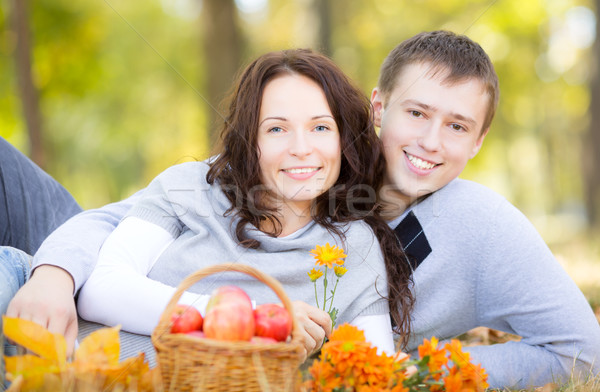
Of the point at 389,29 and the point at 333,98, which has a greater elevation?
the point at 389,29

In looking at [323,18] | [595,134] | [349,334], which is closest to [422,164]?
[349,334]

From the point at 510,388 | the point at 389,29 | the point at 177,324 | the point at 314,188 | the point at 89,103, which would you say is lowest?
the point at 510,388

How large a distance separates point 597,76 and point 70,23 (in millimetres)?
8453

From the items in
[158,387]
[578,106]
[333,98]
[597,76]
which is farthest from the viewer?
[578,106]

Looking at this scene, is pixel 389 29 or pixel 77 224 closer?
pixel 77 224

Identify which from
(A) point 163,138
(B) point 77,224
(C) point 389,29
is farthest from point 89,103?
(B) point 77,224

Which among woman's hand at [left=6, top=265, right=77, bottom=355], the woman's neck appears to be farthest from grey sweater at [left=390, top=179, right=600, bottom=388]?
woman's hand at [left=6, top=265, right=77, bottom=355]

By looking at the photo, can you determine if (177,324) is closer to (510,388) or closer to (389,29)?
(510,388)

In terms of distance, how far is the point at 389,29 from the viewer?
13.1 meters

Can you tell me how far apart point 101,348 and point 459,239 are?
1615 millimetres

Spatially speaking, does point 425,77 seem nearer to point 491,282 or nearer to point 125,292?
point 491,282

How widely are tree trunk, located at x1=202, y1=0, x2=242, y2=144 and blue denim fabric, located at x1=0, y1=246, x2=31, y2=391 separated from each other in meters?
5.58

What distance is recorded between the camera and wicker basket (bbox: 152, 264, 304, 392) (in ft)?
5.25

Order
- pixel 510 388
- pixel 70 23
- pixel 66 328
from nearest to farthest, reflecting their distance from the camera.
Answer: pixel 66 328, pixel 510 388, pixel 70 23
